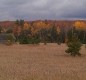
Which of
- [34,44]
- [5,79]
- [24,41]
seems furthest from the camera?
[24,41]

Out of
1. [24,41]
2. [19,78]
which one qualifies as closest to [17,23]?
[24,41]

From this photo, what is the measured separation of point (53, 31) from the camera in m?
122

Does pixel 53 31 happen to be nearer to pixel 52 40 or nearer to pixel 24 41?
pixel 52 40

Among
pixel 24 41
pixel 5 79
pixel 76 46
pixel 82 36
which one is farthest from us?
pixel 82 36

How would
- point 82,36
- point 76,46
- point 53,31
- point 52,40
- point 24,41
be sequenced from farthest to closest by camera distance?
point 53,31 < point 52,40 < point 82,36 < point 24,41 < point 76,46

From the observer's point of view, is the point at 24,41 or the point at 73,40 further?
the point at 24,41

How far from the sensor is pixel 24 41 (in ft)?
246

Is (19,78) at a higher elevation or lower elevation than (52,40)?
higher

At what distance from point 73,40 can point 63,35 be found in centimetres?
7990

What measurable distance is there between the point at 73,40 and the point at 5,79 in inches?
916

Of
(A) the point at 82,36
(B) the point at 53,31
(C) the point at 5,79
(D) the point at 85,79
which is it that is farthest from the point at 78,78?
(B) the point at 53,31

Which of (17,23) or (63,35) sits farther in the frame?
(17,23)

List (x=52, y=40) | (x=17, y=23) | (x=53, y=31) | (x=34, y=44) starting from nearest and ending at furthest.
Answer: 1. (x=34, y=44)
2. (x=52, y=40)
3. (x=53, y=31)
4. (x=17, y=23)

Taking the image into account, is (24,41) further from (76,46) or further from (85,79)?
(85,79)
